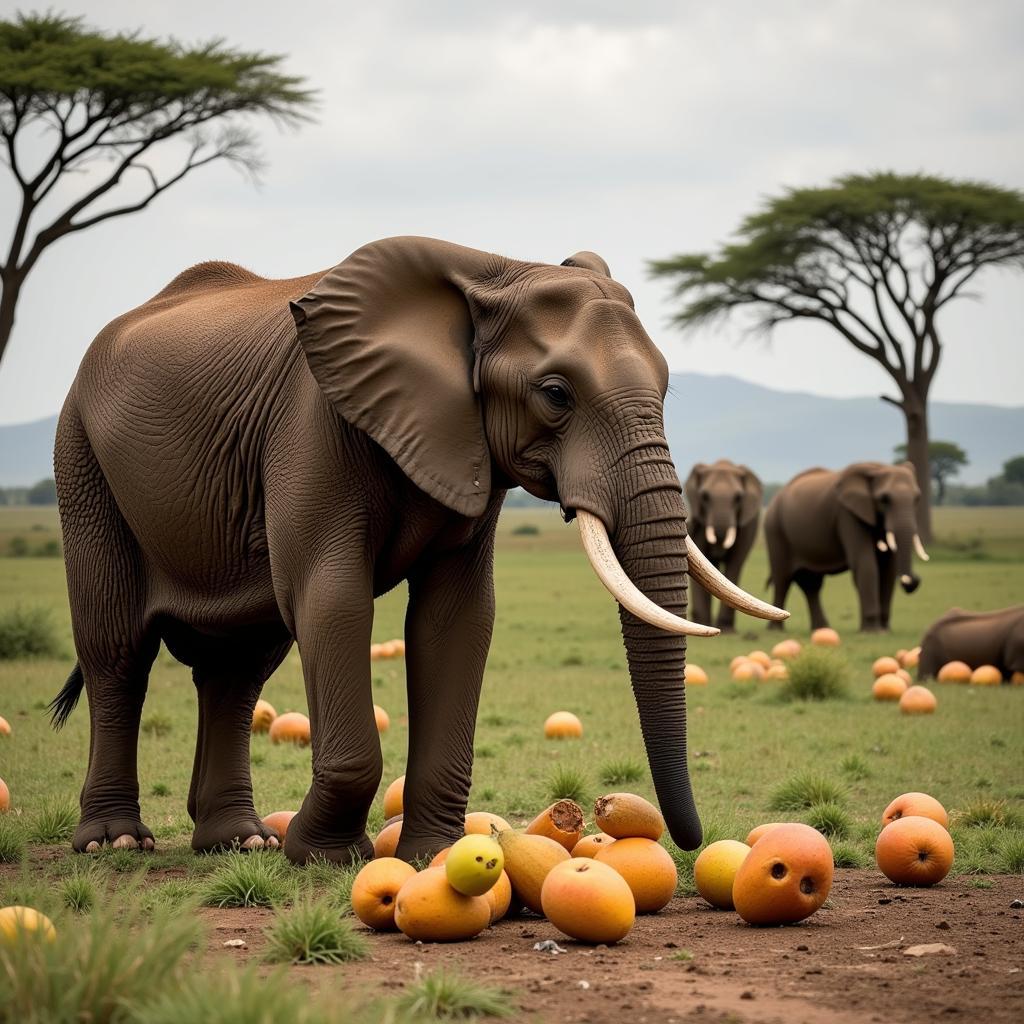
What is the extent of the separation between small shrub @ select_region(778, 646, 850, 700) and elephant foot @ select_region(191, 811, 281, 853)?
9.50m

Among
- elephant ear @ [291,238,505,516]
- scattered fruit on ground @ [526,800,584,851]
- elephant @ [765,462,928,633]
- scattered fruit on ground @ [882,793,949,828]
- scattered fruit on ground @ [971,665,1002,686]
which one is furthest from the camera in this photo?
elephant @ [765,462,928,633]

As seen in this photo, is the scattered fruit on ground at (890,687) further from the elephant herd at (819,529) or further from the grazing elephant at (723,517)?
the grazing elephant at (723,517)

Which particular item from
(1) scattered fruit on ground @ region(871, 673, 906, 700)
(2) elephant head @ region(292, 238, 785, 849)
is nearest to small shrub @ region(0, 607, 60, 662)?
(1) scattered fruit on ground @ region(871, 673, 906, 700)

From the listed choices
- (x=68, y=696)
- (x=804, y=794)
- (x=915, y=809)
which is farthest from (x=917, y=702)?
(x=68, y=696)

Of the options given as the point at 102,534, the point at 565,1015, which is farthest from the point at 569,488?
the point at 102,534

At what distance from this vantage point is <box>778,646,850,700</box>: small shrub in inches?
701

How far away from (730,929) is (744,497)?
2285 centimetres

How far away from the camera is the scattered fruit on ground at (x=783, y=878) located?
6.80 meters

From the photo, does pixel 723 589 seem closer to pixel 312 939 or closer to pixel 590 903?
pixel 590 903

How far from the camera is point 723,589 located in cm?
762

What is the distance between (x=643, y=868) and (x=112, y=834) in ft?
12.1

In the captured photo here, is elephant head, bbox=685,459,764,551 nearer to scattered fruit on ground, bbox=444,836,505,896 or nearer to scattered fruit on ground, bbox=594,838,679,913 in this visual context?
scattered fruit on ground, bbox=594,838,679,913

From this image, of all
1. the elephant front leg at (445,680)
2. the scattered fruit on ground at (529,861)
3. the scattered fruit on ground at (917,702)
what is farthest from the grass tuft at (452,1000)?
the scattered fruit on ground at (917,702)

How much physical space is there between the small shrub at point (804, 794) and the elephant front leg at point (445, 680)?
327 cm
